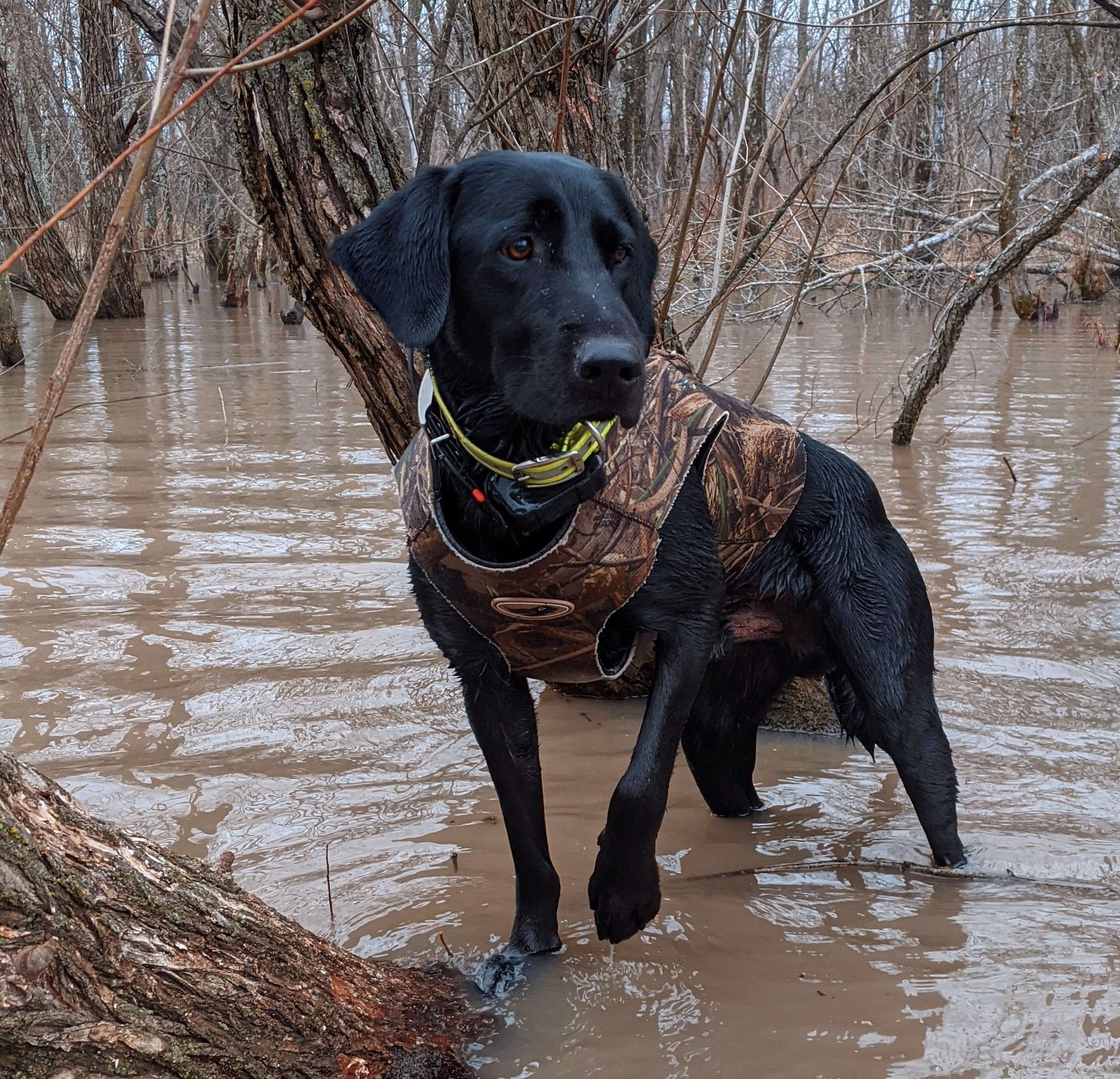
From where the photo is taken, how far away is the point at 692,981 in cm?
271

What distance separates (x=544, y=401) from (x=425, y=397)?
370 mm

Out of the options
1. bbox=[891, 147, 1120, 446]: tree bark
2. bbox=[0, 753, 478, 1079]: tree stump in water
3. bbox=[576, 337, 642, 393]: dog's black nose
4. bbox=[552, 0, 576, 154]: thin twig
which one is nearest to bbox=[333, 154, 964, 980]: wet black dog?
bbox=[576, 337, 642, 393]: dog's black nose

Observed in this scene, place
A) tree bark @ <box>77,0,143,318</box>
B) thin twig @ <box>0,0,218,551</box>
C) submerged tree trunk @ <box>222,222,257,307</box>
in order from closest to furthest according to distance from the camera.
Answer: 1. thin twig @ <box>0,0,218,551</box>
2. tree bark @ <box>77,0,143,318</box>
3. submerged tree trunk @ <box>222,222,257,307</box>

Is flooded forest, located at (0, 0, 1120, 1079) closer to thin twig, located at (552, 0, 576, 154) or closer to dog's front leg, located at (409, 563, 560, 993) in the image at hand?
dog's front leg, located at (409, 563, 560, 993)

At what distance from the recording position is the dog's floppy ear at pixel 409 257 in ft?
8.35

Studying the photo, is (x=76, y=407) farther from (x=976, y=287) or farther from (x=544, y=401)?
(x=976, y=287)

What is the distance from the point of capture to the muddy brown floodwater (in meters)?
2.56

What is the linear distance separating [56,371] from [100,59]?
18833 millimetres

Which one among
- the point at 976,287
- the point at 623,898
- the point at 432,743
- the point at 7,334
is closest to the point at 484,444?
the point at 623,898

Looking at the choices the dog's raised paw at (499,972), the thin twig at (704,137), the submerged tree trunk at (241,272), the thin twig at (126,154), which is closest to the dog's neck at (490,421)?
the thin twig at (126,154)

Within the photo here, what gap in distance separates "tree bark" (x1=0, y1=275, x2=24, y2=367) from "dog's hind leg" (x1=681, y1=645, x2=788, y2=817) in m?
11.2

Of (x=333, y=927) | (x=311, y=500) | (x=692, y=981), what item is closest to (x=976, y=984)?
(x=692, y=981)

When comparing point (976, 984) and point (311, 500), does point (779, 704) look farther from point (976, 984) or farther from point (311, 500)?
point (311, 500)

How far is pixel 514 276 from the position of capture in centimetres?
254
